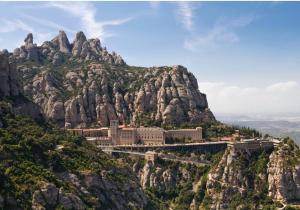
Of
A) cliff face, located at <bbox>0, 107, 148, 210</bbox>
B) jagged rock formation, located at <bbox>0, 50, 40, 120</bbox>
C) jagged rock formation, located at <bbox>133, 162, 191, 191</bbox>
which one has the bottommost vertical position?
jagged rock formation, located at <bbox>133, 162, 191, 191</bbox>

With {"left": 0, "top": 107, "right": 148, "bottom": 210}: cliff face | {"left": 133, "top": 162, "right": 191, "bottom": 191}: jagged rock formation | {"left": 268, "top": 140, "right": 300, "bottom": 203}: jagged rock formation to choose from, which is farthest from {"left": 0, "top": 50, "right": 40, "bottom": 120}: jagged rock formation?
{"left": 268, "top": 140, "right": 300, "bottom": 203}: jagged rock formation

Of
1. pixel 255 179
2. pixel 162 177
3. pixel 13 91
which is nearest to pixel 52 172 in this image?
pixel 13 91

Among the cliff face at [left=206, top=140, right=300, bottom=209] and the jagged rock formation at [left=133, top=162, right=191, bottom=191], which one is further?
the jagged rock formation at [left=133, top=162, right=191, bottom=191]

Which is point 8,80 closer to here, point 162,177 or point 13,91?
point 13,91

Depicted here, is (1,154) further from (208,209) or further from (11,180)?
(208,209)

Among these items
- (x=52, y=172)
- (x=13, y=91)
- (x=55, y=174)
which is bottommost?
(x=55, y=174)

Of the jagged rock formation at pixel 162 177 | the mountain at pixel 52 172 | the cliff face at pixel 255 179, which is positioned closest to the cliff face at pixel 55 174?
the mountain at pixel 52 172

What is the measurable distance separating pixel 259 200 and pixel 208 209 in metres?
15.7

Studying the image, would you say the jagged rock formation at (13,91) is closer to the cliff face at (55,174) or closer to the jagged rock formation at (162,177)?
the cliff face at (55,174)

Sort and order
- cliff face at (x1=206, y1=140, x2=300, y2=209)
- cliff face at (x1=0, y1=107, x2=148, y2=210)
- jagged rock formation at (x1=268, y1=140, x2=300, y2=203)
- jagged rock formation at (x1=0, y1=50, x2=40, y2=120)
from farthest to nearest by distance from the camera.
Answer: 1. jagged rock formation at (x1=268, y1=140, x2=300, y2=203)
2. cliff face at (x1=206, y1=140, x2=300, y2=209)
3. jagged rock formation at (x1=0, y1=50, x2=40, y2=120)
4. cliff face at (x1=0, y1=107, x2=148, y2=210)

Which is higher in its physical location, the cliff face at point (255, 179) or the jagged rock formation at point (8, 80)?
the jagged rock formation at point (8, 80)

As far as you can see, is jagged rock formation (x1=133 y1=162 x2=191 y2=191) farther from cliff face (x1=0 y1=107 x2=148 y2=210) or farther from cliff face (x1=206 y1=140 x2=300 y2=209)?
cliff face (x1=0 y1=107 x2=148 y2=210)

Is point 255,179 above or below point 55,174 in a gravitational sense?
below

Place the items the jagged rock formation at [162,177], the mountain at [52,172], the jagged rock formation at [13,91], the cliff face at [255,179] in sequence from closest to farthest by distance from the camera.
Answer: the mountain at [52,172] < the jagged rock formation at [13,91] < the cliff face at [255,179] < the jagged rock formation at [162,177]
